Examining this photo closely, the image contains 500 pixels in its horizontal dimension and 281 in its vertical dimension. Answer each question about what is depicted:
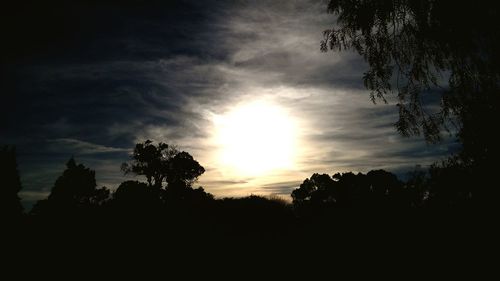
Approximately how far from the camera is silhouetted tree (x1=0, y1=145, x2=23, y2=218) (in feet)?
115

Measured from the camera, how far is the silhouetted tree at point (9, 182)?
115 feet

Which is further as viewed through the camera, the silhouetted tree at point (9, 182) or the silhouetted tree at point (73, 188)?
the silhouetted tree at point (73, 188)

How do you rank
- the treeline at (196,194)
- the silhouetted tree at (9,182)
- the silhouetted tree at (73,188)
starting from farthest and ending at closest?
the silhouetted tree at (73,188), the silhouetted tree at (9,182), the treeline at (196,194)

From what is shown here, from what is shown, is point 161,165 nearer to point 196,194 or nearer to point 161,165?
point 161,165

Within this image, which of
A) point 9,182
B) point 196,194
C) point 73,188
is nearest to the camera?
point 196,194

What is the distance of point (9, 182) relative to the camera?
36.7m

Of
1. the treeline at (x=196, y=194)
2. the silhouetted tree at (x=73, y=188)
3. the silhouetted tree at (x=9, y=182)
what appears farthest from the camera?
the silhouetted tree at (x=73, y=188)

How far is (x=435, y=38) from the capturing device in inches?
314

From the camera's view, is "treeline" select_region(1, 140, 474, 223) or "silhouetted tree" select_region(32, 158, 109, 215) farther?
"silhouetted tree" select_region(32, 158, 109, 215)

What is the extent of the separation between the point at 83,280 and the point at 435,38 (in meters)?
11.3

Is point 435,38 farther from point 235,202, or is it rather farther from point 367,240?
point 235,202

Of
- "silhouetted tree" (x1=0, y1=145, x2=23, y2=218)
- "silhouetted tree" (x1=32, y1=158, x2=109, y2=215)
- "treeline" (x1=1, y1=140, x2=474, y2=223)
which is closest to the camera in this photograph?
"treeline" (x1=1, y1=140, x2=474, y2=223)

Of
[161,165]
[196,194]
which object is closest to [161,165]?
[161,165]

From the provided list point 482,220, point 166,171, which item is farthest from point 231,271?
point 166,171
